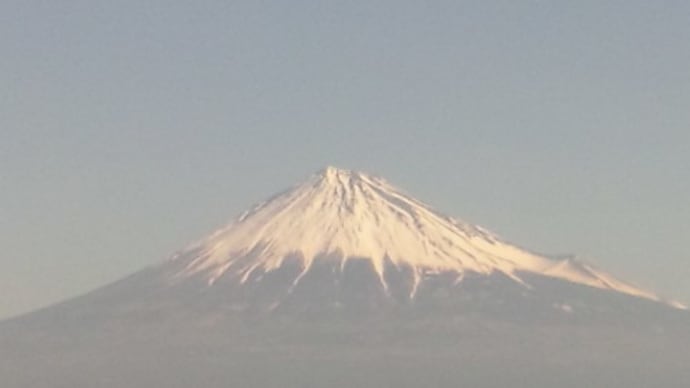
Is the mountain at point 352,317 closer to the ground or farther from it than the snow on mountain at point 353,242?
closer to the ground

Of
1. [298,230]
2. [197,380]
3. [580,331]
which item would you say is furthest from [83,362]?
[580,331]

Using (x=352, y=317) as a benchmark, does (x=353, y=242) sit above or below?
above

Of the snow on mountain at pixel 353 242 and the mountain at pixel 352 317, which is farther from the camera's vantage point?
the snow on mountain at pixel 353 242

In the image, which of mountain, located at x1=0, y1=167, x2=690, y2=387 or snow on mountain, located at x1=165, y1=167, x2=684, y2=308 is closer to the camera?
mountain, located at x1=0, y1=167, x2=690, y2=387

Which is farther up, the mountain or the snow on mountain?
the snow on mountain
